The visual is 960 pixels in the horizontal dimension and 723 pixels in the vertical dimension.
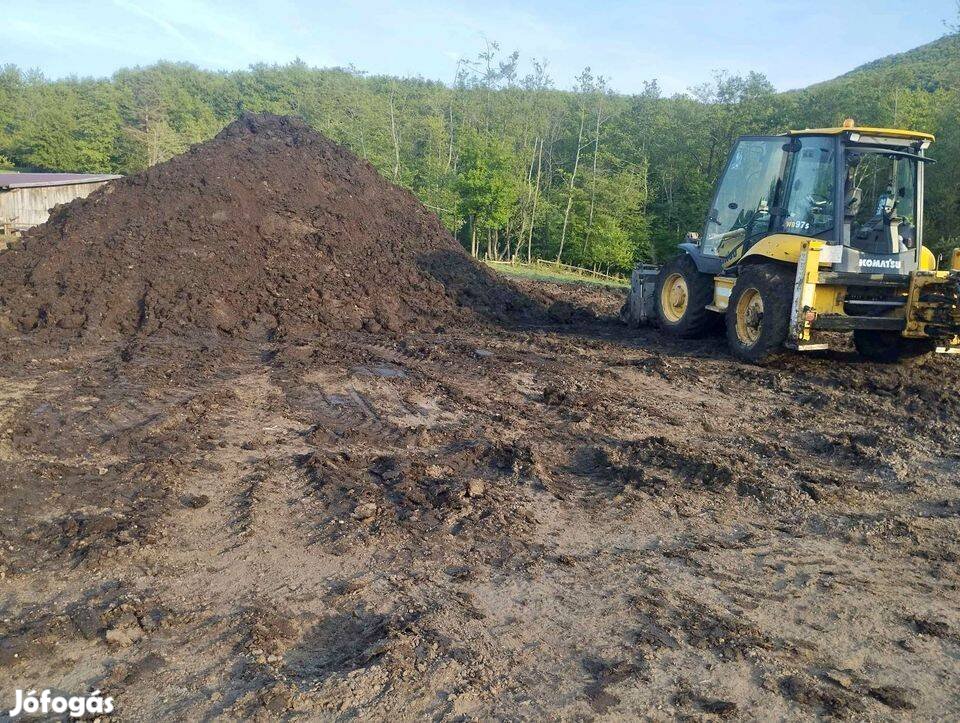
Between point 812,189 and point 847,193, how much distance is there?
384mm

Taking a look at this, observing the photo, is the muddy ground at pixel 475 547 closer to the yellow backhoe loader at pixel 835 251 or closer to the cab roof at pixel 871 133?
the yellow backhoe loader at pixel 835 251

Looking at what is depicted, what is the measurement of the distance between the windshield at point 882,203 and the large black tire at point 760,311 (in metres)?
1.03

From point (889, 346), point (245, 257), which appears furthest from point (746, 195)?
point (245, 257)

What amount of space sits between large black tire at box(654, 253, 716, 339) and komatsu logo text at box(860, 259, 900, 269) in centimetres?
212

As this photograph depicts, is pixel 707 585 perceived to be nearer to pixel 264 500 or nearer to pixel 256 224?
pixel 264 500

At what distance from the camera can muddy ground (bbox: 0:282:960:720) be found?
3.10m

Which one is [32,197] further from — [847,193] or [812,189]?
[847,193]

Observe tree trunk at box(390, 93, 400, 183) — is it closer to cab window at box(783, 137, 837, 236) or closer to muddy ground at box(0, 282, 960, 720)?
cab window at box(783, 137, 837, 236)

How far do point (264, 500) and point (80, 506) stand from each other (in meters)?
1.13

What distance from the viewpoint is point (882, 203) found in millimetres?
9102

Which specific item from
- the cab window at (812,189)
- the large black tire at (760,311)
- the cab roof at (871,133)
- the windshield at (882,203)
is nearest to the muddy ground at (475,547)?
the large black tire at (760,311)

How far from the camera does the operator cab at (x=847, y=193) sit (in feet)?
28.2

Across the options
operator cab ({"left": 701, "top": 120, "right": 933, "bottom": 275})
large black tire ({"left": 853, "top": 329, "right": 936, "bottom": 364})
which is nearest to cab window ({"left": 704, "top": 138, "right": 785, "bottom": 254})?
operator cab ({"left": 701, "top": 120, "right": 933, "bottom": 275})

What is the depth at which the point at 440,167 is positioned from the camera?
3872cm
